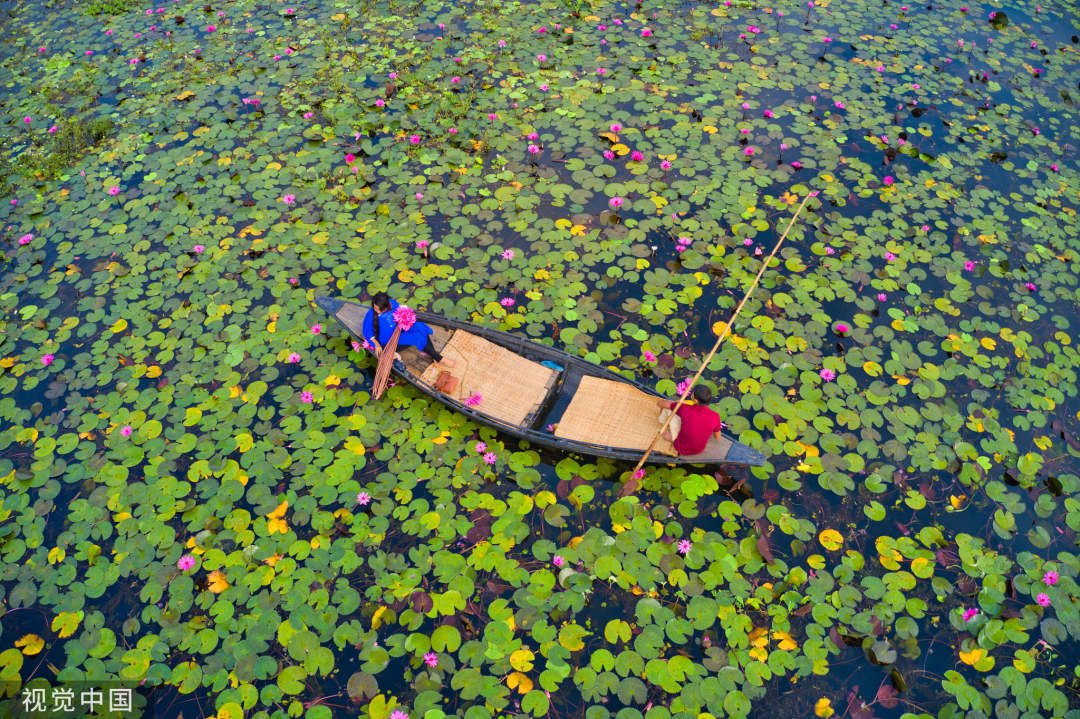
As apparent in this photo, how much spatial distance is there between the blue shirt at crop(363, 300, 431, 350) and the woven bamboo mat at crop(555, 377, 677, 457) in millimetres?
1816

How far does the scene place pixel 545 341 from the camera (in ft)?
25.1

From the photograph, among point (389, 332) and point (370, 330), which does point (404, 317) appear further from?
point (370, 330)

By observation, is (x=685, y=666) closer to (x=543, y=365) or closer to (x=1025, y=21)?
(x=543, y=365)

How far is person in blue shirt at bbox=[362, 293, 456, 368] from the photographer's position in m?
6.87

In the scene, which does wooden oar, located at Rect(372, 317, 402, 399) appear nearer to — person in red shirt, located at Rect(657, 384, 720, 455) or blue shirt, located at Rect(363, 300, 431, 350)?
blue shirt, located at Rect(363, 300, 431, 350)

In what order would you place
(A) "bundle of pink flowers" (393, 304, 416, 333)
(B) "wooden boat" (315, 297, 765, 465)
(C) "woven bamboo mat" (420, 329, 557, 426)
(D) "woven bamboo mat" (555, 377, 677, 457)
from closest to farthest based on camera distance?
(B) "wooden boat" (315, 297, 765, 465) < (D) "woven bamboo mat" (555, 377, 677, 457) < (A) "bundle of pink flowers" (393, 304, 416, 333) < (C) "woven bamboo mat" (420, 329, 557, 426)

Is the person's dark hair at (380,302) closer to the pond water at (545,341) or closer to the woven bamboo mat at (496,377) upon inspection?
the woven bamboo mat at (496,377)

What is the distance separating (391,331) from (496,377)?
1.28 meters

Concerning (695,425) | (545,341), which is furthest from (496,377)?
(695,425)

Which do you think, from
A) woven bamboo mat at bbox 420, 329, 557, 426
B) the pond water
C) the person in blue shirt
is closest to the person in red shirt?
the pond water

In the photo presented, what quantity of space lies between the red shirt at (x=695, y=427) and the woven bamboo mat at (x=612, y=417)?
24cm

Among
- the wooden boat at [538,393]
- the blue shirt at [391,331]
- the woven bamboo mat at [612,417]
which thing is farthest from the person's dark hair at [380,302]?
the woven bamboo mat at [612,417]

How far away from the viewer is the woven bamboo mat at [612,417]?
6.43 meters

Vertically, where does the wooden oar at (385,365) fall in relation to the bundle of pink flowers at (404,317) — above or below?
below
